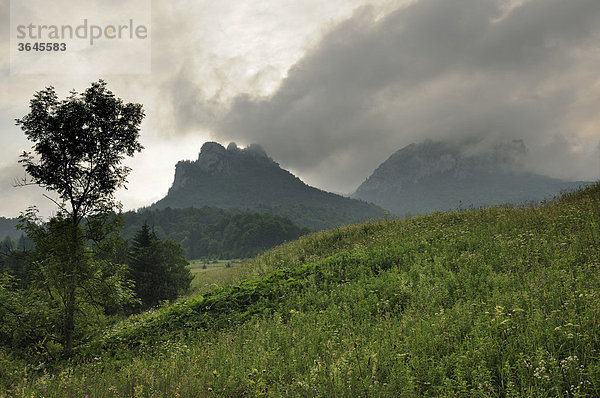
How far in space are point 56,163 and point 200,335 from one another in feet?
25.7

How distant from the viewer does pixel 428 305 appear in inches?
240

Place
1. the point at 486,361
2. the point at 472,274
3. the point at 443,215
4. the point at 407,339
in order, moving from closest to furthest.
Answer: the point at 486,361, the point at 407,339, the point at 472,274, the point at 443,215

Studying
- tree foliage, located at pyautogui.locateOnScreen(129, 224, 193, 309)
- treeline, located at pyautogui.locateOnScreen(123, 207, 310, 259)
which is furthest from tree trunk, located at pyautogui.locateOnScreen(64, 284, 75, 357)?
treeline, located at pyautogui.locateOnScreen(123, 207, 310, 259)

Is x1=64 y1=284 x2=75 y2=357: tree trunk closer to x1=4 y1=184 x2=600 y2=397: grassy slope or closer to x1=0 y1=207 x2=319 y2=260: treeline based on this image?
x1=4 y1=184 x2=600 y2=397: grassy slope

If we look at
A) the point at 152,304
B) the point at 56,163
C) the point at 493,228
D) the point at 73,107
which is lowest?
the point at 152,304

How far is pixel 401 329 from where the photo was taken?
17.1ft

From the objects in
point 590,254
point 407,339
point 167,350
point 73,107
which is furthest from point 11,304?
point 590,254

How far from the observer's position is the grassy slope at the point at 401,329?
3834 millimetres

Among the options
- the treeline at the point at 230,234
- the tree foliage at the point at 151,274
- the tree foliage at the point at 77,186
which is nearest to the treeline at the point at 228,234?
the treeline at the point at 230,234

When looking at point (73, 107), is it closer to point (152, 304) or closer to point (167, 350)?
point (167, 350)

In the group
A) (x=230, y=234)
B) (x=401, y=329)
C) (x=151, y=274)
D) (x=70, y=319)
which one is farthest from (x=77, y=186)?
(x=230, y=234)

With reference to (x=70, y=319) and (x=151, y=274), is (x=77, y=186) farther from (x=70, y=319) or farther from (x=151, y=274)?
(x=151, y=274)

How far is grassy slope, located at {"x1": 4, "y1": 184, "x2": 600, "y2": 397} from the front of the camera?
3834 mm

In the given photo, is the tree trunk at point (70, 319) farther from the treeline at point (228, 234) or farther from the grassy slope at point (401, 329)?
the treeline at point (228, 234)
